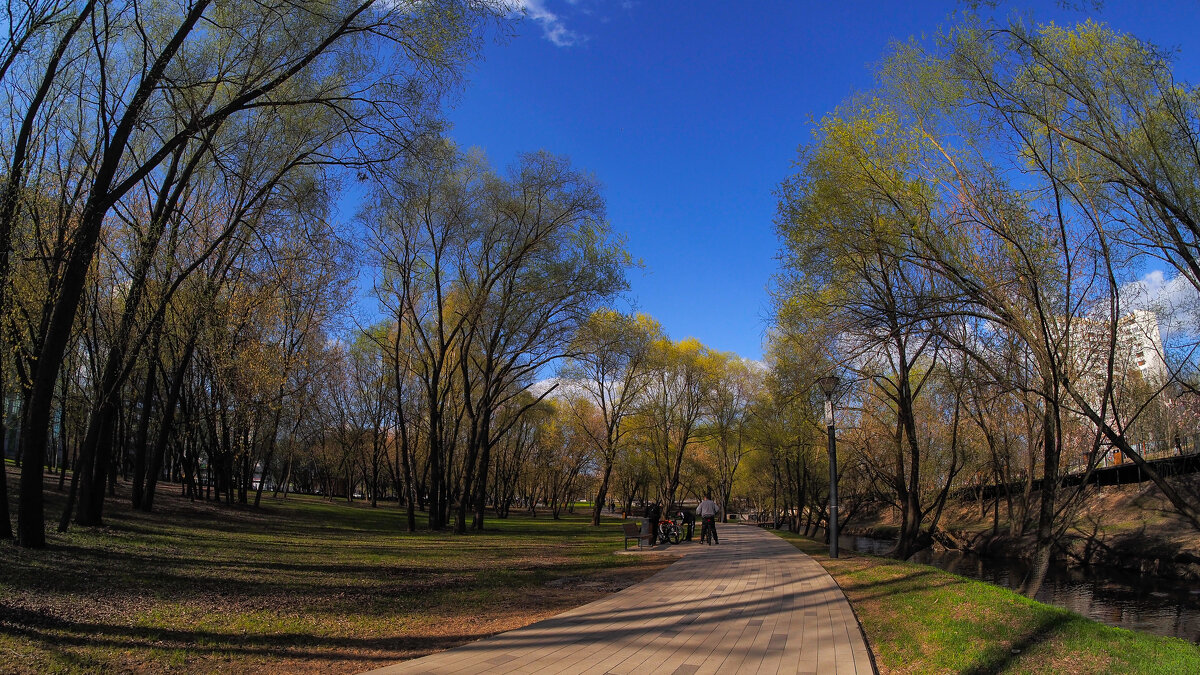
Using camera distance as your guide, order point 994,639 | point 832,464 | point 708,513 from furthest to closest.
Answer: point 708,513 < point 832,464 < point 994,639

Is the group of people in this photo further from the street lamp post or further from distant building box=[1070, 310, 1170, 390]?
distant building box=[1070, 310, 1170, 390]

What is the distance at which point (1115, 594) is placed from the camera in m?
16.8

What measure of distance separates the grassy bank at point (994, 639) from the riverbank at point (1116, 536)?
587 inches

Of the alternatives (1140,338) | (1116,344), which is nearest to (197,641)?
(1116,344)

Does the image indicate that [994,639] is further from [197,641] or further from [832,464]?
[832,464]

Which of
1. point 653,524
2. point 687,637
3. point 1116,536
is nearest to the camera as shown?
point 687,637

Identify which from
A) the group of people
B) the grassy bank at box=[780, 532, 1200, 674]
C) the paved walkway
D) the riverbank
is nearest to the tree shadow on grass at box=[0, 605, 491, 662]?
the paved walkway

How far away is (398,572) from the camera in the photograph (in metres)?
11.1

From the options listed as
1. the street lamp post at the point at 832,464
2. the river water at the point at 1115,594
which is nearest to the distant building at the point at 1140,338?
the river water at the point at 1115,594

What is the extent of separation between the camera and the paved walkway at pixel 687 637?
220 inches

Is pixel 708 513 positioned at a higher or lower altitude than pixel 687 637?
lower

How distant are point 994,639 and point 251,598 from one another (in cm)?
858

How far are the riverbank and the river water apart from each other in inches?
38.2

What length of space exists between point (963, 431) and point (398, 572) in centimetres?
2050
